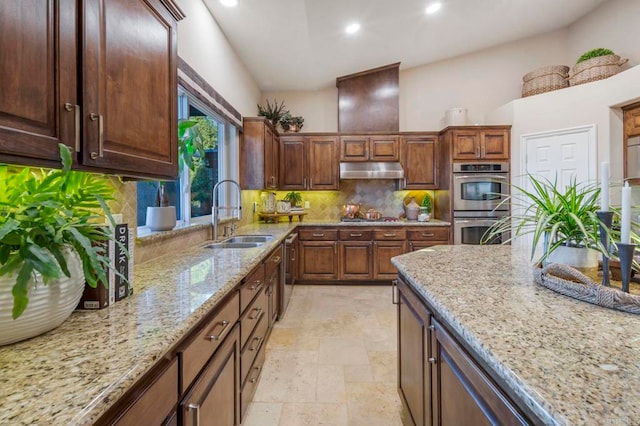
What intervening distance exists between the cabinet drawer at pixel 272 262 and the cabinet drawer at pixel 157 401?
1416 millimetres

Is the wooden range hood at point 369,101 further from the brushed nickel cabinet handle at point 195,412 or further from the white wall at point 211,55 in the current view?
the brushed nickel cabinet handle at point 195,412

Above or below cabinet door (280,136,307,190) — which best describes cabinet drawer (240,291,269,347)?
below

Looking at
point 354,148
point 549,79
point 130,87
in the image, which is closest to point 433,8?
point 354,148

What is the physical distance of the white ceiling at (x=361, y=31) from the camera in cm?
297

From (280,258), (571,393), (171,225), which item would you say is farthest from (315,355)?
(571,393)

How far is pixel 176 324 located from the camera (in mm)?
905

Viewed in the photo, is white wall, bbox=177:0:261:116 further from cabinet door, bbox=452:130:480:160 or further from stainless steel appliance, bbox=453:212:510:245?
stainless steel appliance, bbox=453:212:510:245

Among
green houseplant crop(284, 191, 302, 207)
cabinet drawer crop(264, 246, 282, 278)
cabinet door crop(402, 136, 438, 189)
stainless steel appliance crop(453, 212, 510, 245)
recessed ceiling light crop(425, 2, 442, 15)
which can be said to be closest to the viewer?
cabinet drawer crop(264, 246, 282, 278)

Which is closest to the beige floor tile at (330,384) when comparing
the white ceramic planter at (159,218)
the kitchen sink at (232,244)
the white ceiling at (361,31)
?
the kitchen sink at (232,244)

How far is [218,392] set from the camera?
3.98 feet

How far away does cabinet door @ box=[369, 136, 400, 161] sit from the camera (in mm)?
4656

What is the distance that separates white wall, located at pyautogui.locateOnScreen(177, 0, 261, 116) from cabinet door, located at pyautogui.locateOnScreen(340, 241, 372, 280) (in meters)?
2.35

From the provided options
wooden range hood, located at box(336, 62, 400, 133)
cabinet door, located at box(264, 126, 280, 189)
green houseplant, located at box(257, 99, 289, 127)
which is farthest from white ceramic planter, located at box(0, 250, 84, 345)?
wooden range hood, located at box(336, 62, 400, 133)

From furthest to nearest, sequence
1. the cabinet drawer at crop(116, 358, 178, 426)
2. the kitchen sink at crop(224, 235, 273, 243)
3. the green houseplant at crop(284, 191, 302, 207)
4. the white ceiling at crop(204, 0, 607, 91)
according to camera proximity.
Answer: the green houseplant at crop(284, 191, 302, 207), the kitchen sink at crop(224, 235, 273, 243), the white ceiling at crop(204, 0, 607, 91), the cabinet drawer at crop(116, 358, 178, 426)
